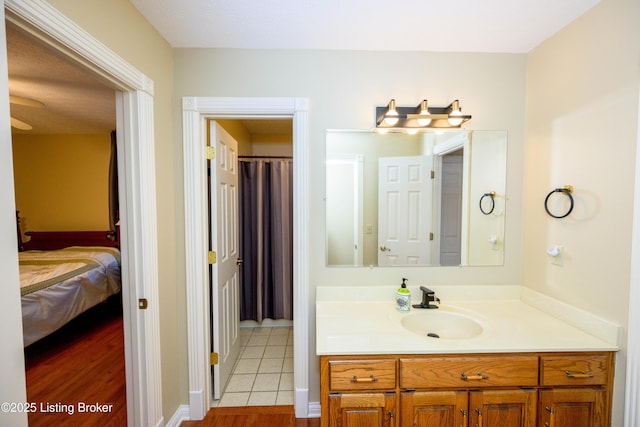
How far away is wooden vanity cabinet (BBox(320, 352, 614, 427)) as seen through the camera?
1.16m

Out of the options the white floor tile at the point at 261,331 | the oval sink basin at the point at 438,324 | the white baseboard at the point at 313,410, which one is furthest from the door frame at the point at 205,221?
the white floor tile at the point at 261,331

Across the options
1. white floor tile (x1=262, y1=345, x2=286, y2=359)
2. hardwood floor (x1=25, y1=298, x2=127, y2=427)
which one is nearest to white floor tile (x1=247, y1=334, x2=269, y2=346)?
white floor tile (x1=262, y1=345, x2=286, y2=359)

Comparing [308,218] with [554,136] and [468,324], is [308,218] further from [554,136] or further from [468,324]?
[554,136]

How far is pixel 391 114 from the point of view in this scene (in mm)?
1521

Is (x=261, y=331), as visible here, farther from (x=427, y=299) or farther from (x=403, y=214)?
Result: (x=403, y=214)

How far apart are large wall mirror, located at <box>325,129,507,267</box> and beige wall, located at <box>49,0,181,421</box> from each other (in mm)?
977

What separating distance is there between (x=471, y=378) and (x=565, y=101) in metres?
1.52

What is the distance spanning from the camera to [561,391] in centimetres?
118

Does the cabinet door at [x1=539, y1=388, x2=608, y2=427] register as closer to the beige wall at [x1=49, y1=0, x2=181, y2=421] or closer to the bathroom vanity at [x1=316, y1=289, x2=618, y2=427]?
the bathroom vanity at [x1=316, y1=289, x2=618, y2=427]

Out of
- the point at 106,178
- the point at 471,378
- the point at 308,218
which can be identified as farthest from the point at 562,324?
the point at 106,178

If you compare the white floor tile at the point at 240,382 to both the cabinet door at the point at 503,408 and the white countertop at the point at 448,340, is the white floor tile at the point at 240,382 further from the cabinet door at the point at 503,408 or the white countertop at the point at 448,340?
the cabinet door at the point at 503,408

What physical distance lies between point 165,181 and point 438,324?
1844 millimetres

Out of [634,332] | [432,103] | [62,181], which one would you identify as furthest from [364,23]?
[62,181]

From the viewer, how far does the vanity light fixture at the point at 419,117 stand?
1.53 metres
